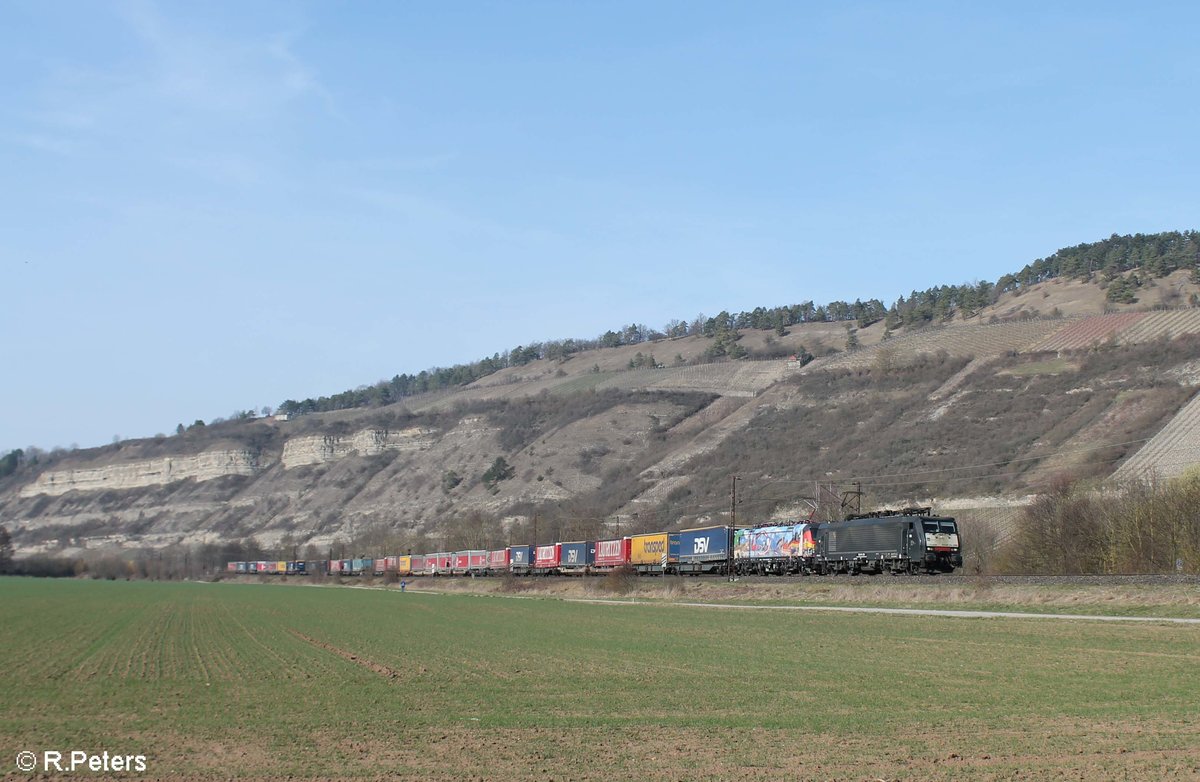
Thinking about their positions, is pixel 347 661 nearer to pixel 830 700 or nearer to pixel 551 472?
pixel 830 700

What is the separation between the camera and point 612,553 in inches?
3467

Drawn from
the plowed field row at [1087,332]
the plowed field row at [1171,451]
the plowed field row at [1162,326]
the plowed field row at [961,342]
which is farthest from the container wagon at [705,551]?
the plowed field row at [961,342]

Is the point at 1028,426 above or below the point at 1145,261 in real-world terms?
below

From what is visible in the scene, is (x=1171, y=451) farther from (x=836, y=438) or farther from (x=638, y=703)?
(x=638, y=703)

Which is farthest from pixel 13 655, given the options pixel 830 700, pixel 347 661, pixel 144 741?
pixel 830 700

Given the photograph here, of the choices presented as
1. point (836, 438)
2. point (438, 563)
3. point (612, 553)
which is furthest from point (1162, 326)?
point (438, 563)

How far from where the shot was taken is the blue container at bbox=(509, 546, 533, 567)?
333 ft

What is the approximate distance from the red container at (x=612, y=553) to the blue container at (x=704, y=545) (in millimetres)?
6433

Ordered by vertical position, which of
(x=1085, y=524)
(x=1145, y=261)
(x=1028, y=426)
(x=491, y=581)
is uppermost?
(x=1145, y=261)

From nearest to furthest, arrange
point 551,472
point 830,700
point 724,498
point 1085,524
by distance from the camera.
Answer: point 830,700 < point 1085,524 < point 724,498 < point 551,472

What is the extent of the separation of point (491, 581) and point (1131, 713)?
273 feet

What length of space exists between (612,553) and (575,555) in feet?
21.2

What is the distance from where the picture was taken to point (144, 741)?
55.1ft

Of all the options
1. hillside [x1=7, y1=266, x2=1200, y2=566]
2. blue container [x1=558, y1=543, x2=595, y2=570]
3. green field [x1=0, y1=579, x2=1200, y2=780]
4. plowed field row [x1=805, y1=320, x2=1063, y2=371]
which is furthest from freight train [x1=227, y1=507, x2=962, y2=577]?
plowed field row [x1=805, y1=320, x2=1063, y2=371]
